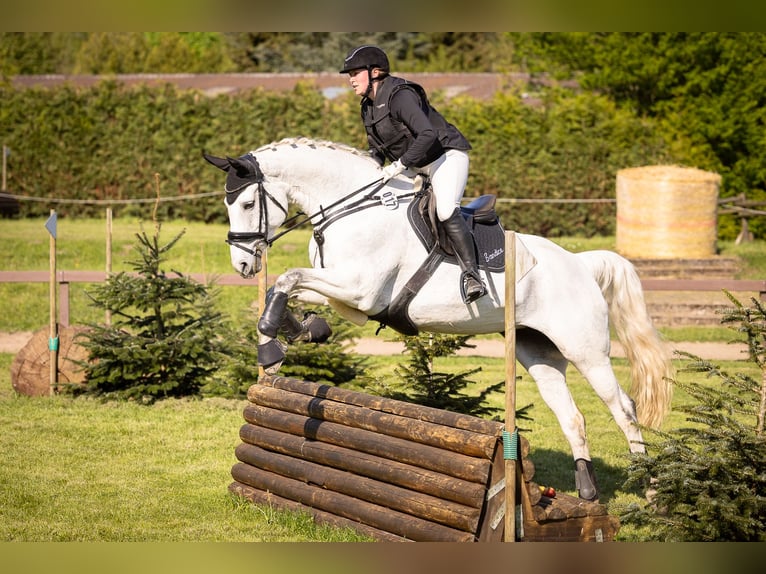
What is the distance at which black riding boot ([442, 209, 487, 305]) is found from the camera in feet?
20.2

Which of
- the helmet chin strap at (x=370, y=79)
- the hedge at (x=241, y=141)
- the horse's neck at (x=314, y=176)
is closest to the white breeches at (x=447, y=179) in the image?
the horse's neck at (x=314, y=176)

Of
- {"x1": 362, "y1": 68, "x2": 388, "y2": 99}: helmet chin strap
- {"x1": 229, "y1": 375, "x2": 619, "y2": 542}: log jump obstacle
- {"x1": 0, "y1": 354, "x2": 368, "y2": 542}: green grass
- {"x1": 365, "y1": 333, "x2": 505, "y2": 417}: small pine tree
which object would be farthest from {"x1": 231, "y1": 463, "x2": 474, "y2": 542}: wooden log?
{"x1": 362, "y1": 68, "x2": 388, "y2": 99}: helmet chin strap

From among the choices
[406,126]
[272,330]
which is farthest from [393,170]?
[272,330]

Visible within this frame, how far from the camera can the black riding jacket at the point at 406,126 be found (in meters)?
5.95

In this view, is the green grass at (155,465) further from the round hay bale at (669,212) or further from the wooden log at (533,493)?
the round hay bale at (669,212)

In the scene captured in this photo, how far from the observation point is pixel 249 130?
21328 millimetres

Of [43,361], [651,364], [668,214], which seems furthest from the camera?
[668,214]

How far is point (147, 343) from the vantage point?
1037 cm

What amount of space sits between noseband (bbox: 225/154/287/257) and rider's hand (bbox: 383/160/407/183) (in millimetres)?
716

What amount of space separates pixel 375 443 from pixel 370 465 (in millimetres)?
128

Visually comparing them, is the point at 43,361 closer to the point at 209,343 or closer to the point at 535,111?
the point at 209,343

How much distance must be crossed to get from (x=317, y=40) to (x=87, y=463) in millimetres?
31359

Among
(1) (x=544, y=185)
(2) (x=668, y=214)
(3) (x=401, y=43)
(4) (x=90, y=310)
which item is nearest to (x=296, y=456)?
(4) (x=90, y=310)

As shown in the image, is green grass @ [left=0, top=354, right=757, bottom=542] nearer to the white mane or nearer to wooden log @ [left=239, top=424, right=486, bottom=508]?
wooden log @ [left=239, top=424, right=486, bottom=508]
